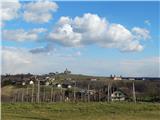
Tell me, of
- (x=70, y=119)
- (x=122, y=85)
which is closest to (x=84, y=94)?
(x=122, y=85)

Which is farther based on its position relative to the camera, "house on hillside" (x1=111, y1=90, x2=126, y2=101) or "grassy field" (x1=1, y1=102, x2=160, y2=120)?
"house on hillside" (x1=111, y1=90, x2=126, y2=101)

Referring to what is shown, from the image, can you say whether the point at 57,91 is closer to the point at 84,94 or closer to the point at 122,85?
the point at 84,94

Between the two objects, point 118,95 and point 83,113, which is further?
point 118,95

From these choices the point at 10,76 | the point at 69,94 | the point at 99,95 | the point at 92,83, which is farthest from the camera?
the point at 10,76

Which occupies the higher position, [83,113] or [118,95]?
[118,95]

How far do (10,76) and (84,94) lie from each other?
192 feet

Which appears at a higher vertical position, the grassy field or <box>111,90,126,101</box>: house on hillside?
<box>111,90,126,101</box>: house on hillside

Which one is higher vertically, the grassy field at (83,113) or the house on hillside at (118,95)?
the house on hillside at (118,95)

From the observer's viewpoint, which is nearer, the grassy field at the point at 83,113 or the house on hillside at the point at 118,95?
the grassy field at the point at 83,113

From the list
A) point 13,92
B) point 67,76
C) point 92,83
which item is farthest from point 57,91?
point 67,76

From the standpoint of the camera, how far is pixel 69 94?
9838 cm

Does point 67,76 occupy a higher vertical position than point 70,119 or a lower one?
higher

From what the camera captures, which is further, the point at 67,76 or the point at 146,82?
the point at 67,76

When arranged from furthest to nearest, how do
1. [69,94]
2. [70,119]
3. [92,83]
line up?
[92,83] → [69,94] → [70,119]
